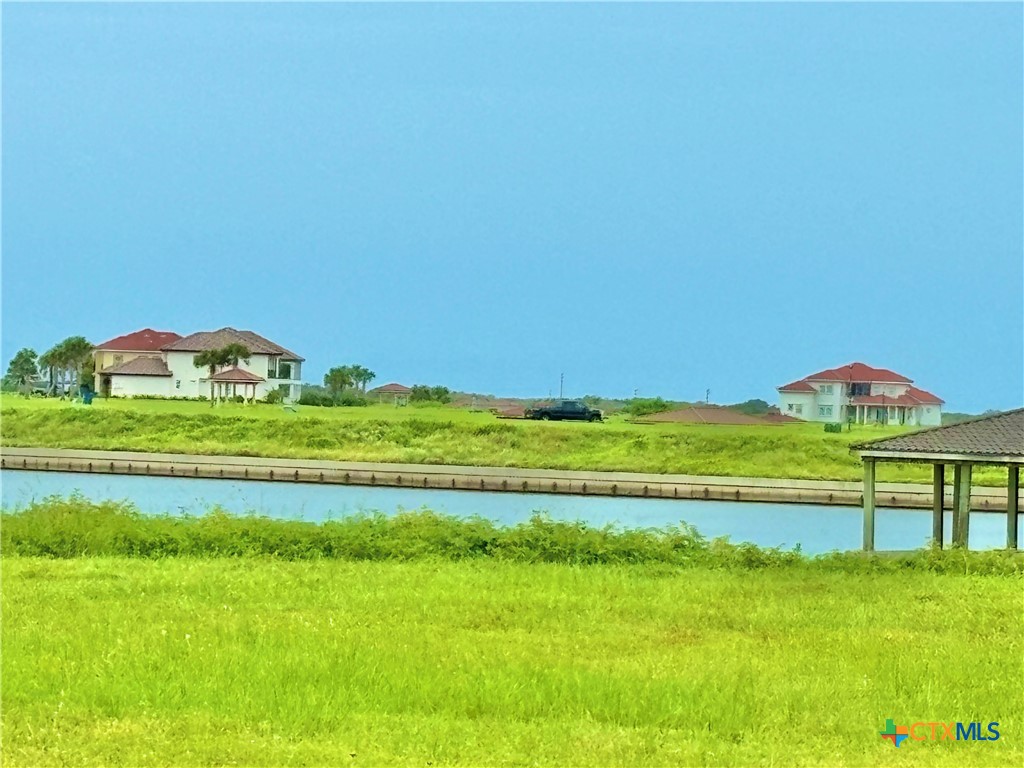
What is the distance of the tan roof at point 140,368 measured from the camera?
75.7 m

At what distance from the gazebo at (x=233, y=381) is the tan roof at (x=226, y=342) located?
73.8 inches

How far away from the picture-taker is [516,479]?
3862 centimetres

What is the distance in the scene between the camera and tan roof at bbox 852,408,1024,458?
1625 centimetres

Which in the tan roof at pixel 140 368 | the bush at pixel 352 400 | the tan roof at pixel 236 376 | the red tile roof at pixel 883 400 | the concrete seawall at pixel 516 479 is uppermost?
the tan roof at pixel 140 368

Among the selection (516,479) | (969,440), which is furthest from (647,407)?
(969,440)

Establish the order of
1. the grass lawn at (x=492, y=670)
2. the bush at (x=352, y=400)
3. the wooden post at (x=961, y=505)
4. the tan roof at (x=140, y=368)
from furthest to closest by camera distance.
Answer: the tan roof at (x=140, y=368)
the bush at (x=352, y=400)
the wooden post at (x=961, y=505)
the grass lawn at (x=492, y=670)

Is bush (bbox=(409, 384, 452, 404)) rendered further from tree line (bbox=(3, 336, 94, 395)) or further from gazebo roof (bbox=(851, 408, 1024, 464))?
gazebo roof (bbox=(851, 408, 1024, 464))

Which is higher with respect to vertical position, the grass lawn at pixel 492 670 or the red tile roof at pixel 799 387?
the red tile roof at pixel 799 387

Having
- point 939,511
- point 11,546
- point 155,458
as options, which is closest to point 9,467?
point 155,458

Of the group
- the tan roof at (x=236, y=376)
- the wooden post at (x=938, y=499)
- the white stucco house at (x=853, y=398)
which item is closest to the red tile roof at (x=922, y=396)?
the white stucco house at (x=853, y=398)

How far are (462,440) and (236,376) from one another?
83.4ft

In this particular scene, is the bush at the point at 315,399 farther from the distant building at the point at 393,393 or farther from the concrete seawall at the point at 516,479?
the concrete seawall at the point at 516,479

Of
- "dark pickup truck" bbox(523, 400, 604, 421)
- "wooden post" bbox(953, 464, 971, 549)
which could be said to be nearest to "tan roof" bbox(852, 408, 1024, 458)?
"wooden post" bbox(953, 464, 971, 549)

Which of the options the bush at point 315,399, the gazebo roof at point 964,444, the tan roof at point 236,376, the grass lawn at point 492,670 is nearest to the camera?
the grass lawn at point 492,670
